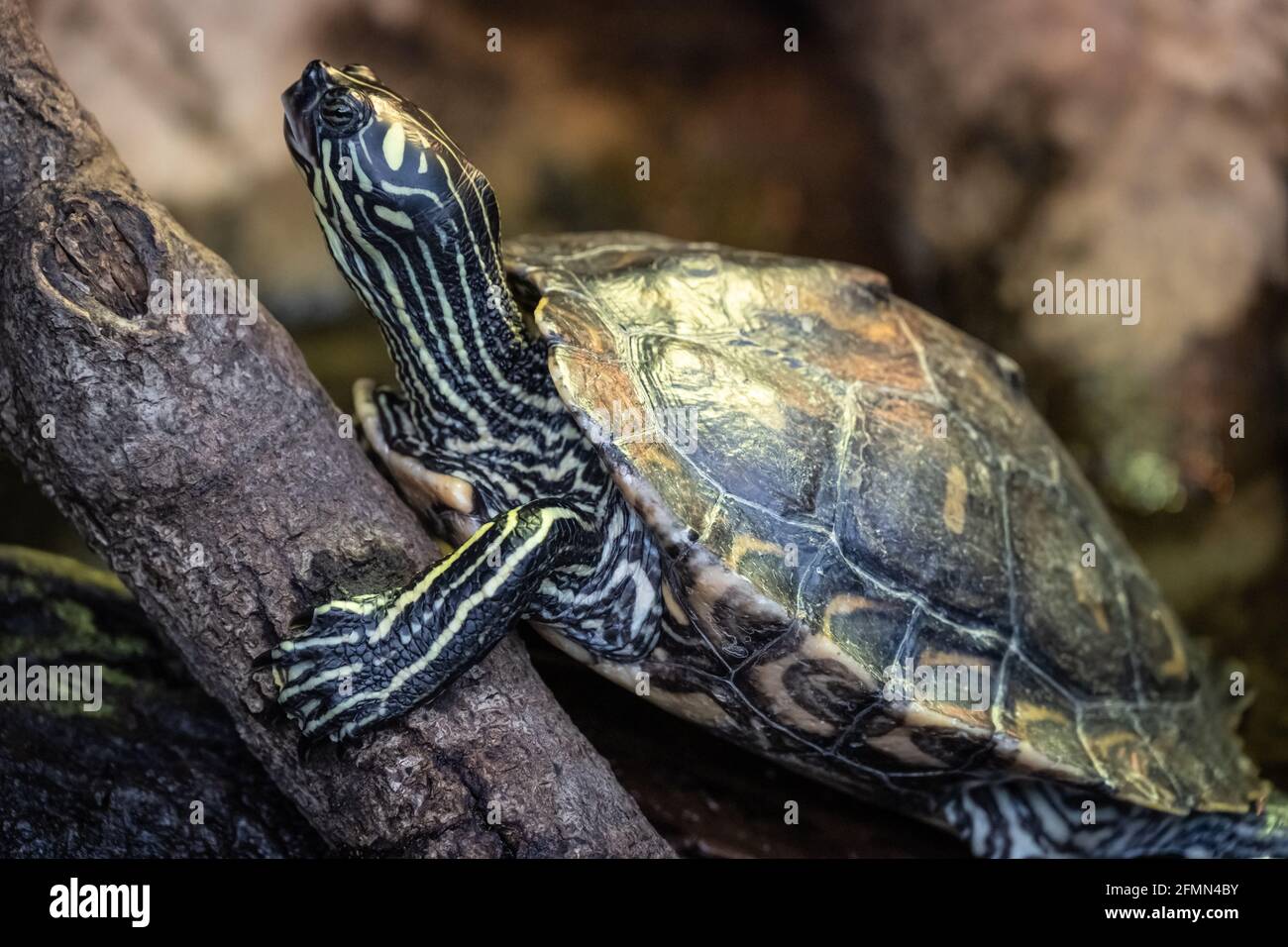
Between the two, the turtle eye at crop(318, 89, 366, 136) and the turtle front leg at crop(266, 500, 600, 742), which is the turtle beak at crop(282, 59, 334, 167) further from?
the turtle front leg at crop(266, 500, 600, 742)

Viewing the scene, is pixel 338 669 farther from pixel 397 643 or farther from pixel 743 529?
pixel 743 529

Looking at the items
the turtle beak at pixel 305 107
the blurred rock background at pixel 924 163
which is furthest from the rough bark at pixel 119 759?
the blurred rock background at pixel 924 163

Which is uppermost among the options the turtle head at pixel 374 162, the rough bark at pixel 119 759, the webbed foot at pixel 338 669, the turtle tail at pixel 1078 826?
the turtle head at pixel 374 162

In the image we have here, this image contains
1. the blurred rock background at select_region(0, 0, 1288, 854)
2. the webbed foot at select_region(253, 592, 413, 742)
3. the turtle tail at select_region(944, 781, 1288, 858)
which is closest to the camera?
the webbed foot at select_region(253, 592, 413, 742)

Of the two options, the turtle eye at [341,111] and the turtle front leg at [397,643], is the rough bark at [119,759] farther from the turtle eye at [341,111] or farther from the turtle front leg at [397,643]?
the turtle eye at [341,111]

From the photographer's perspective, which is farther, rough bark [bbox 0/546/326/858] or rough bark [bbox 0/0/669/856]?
rough bark [bbox 0/546/326/858]

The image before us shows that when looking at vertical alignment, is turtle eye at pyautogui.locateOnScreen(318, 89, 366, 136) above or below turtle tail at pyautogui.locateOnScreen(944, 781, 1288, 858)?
above

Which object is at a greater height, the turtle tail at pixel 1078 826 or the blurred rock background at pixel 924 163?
the blurred rock background at pixel 924 163

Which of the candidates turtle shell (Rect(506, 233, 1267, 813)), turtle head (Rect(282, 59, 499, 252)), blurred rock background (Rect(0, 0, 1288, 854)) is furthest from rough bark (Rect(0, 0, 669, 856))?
blurred rock background (Rect(0, 0, 1288, 854))
